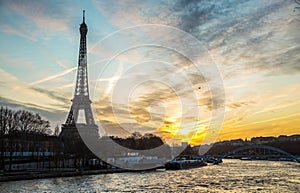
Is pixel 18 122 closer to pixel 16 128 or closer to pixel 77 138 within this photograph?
pixel 16 128

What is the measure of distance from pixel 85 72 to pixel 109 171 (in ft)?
86.6

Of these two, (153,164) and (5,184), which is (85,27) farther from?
(5,184)

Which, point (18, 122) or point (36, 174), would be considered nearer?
point (36, 174)

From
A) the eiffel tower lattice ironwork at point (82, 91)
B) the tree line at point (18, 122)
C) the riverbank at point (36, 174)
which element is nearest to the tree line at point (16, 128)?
the tree line at point (18, 122)

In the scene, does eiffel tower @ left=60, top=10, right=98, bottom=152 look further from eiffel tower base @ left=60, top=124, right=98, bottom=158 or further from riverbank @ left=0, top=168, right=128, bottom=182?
riverbank @ left=0, top=168, right=128, bottom=182

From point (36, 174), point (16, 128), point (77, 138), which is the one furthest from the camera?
point (77, 138)

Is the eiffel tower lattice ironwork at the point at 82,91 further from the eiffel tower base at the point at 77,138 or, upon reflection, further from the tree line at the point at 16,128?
the tree line at the point at 16,128

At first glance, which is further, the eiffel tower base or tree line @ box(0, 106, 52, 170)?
the eiffel tower base

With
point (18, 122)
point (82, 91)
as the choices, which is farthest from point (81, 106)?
point (18, 122)

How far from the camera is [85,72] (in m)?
58.9

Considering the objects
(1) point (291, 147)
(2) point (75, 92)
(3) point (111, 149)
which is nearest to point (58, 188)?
(3) point (111, 149)

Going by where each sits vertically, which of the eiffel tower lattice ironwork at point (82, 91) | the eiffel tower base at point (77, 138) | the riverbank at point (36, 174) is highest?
the eiffel tower lattice ironwork at point (82, 91)

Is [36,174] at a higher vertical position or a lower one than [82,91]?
lower

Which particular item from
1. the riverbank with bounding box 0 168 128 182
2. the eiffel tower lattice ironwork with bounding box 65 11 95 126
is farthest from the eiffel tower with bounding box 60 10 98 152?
the riverbank with bounding box 0 168 128 182
